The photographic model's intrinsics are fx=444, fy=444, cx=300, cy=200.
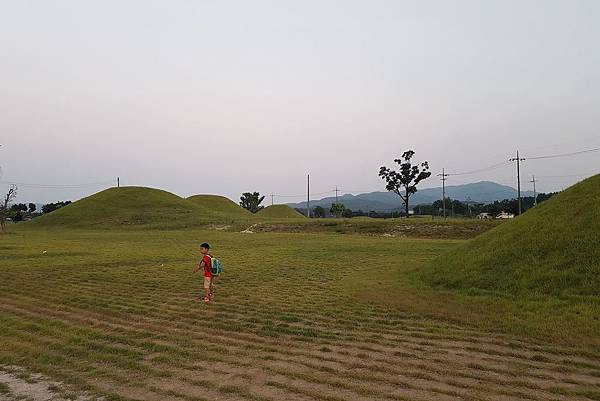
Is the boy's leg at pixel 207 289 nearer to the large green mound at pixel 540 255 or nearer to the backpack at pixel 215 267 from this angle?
the backpack at pixel 215 267

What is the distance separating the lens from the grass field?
587cm

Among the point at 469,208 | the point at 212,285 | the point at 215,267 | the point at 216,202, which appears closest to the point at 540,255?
the point at 215,267

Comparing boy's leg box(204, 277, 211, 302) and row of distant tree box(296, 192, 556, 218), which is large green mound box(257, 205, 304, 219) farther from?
boy's leg box(204, 277, 211, 302)

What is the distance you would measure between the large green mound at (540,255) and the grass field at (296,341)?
32.9 inches

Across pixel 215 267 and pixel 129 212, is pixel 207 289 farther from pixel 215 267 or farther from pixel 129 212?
pixel 129 212

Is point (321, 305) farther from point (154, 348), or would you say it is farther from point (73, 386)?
point (73, 386)

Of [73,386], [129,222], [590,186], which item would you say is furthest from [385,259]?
[129,222]

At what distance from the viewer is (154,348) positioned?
25.3 feet

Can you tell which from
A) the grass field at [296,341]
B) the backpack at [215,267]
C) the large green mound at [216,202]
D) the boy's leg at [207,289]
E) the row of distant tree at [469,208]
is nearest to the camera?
the grass field at [296,341]

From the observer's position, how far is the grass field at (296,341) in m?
5.87

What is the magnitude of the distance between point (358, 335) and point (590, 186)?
1186cm

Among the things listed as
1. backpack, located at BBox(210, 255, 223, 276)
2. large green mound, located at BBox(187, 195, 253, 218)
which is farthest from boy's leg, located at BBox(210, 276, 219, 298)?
large green mound, located at BBox(187, 195, 253, 218)

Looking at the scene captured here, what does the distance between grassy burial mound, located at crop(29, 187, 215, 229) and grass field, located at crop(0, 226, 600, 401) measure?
155ft

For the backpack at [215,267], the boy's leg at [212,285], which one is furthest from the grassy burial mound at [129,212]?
the backpack at [215,267]
